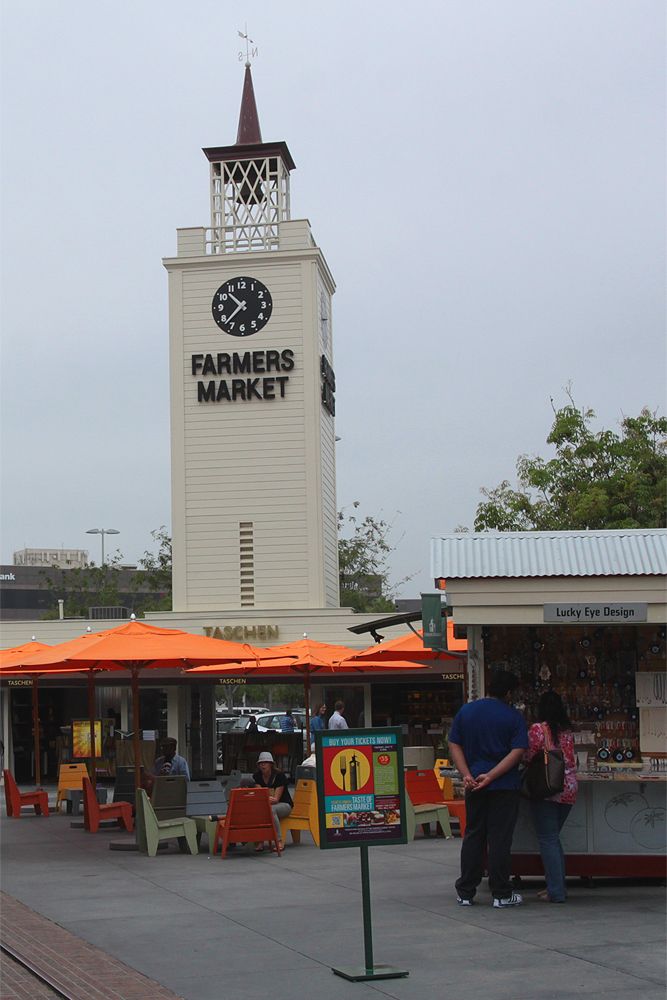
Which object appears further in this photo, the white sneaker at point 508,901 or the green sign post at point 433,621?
the green sign post at point 433,621

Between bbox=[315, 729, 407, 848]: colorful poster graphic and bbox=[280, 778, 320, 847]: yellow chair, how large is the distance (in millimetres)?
6780

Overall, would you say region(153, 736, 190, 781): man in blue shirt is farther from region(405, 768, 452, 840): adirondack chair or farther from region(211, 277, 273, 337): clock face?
region(211, 277, 273, 337): clock face

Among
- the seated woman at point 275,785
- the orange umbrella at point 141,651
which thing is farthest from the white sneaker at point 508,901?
the orange umbrella at point 141,651

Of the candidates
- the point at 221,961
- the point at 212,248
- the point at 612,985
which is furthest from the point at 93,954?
the point at 212,248

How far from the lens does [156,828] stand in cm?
1619

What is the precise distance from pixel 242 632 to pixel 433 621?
18157 mm

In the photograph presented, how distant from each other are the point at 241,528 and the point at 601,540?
23.8 metres

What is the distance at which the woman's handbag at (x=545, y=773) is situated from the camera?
11234 millimetres

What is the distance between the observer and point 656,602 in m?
12.1

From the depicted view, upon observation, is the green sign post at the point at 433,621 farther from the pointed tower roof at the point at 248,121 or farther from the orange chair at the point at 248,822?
the pointed tower roof at the point at 248,121

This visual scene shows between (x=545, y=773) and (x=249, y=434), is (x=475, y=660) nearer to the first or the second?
(x=545, y=773)

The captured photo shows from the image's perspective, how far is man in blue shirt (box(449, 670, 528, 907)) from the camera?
11094mm

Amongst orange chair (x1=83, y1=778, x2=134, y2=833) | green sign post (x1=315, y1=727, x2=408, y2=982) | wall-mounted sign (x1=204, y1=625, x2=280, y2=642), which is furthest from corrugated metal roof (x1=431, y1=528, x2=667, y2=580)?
wall-mounted sign (x1=204, y1=625, x2=280, y2=642)

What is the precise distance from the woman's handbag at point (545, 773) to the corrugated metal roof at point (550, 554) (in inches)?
61.3
